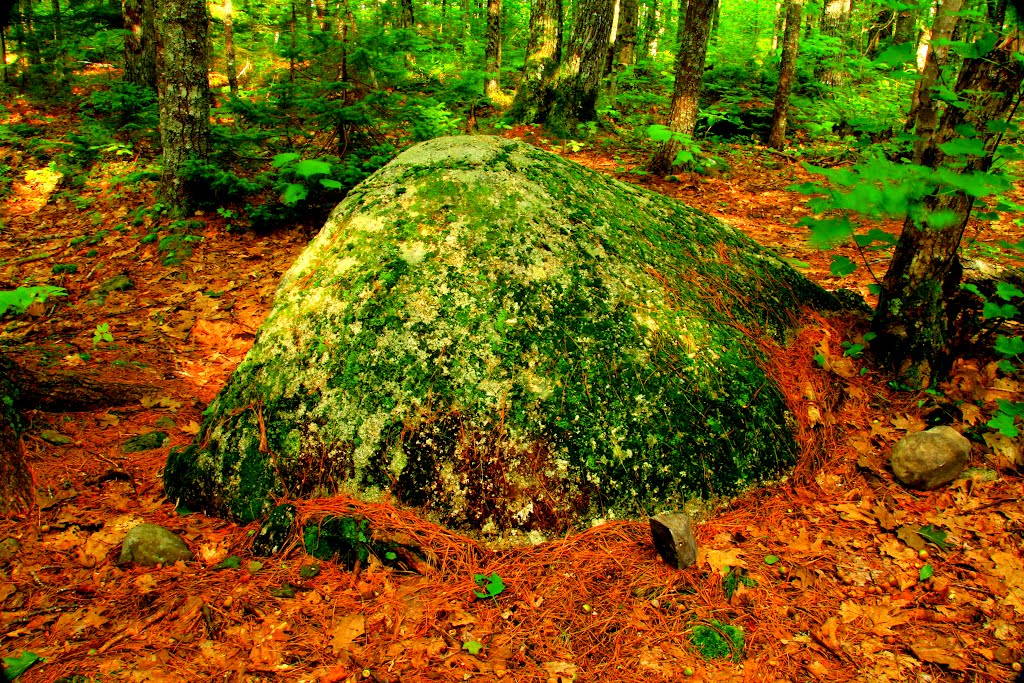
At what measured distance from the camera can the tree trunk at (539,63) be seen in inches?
382

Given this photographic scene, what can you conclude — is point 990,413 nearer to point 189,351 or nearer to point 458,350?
point 458,350

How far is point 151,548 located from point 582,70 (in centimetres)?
936

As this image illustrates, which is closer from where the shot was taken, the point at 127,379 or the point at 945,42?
the point at 945,42

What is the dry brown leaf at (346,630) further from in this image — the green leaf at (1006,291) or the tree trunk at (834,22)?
the tree trunk at (834,22)

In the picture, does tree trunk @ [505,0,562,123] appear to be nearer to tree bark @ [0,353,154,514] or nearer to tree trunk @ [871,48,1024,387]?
tree trunk @ [871,48,1024,387]

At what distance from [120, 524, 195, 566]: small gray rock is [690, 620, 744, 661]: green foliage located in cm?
239

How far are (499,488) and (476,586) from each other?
0.46 m

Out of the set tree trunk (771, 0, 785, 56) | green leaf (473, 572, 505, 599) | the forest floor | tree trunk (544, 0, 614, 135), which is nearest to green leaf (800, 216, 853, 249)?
the forest floor

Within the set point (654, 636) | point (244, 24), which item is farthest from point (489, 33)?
point (654, 636)

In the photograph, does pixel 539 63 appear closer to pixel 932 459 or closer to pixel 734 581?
pixel 932 459

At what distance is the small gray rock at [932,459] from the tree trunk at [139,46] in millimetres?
12741

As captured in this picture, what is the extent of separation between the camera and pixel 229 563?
8.44 ft

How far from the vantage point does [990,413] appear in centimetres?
315

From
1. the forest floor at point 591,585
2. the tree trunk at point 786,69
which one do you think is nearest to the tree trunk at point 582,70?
the tree trunk at point 786,69
